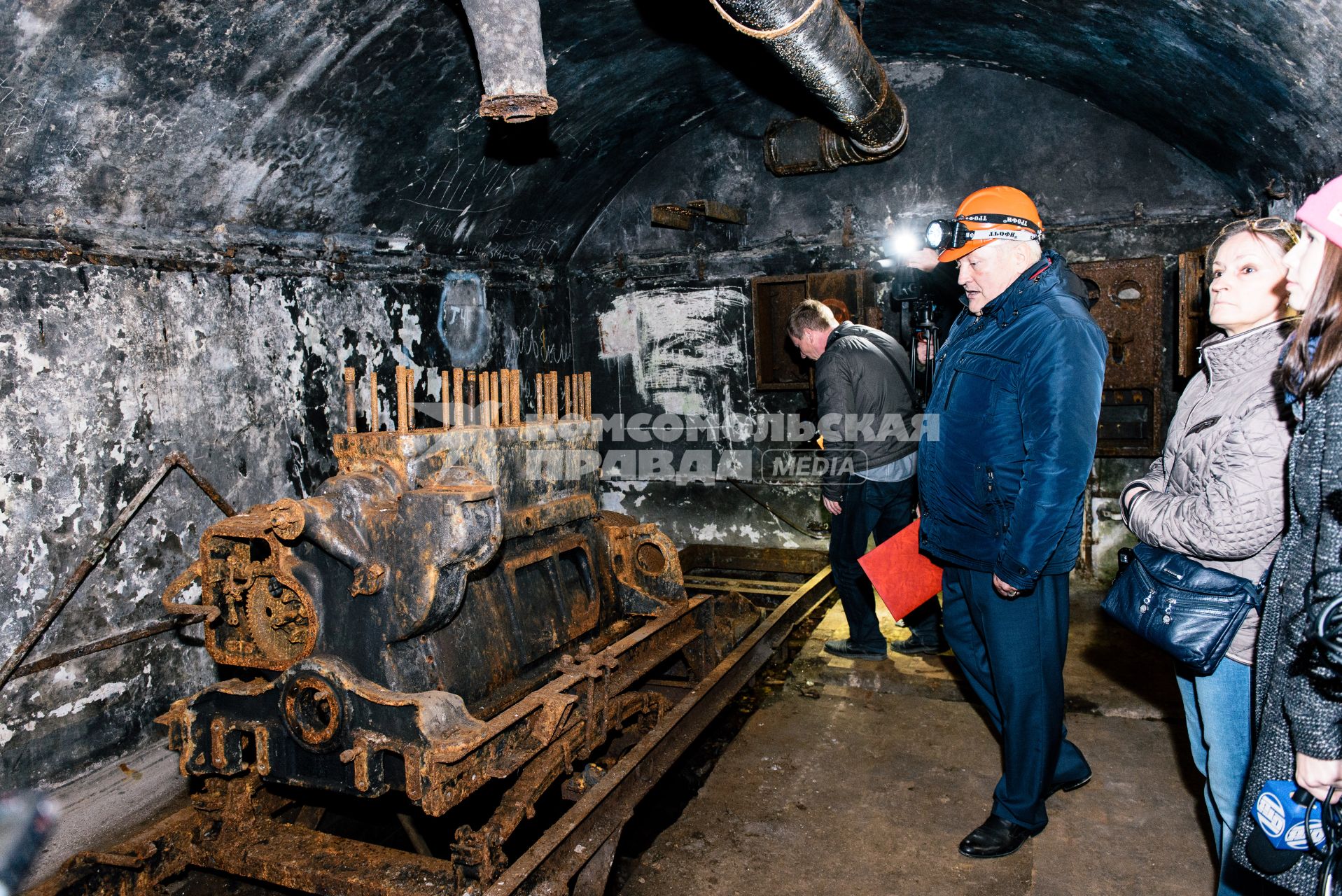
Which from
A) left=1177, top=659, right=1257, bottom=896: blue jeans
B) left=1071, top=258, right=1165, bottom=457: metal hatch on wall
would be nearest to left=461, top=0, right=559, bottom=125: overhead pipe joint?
left=1177, top=659, right=1257, bottom=896: blue jeans

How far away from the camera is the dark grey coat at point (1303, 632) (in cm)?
155

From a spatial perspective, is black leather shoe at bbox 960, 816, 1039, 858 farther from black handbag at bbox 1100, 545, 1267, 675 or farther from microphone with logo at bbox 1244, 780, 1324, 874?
microphone with logo at bbox 1244, 780, 1324, 874

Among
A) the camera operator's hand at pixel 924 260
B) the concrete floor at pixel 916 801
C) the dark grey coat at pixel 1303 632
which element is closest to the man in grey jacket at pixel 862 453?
the concrete floor at pixel 916 801

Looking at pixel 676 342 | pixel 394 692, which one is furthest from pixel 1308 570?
pixel 676 342

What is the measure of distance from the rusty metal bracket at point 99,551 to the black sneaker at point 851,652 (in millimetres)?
3384

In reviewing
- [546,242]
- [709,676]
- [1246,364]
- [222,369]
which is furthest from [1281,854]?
[546,242]

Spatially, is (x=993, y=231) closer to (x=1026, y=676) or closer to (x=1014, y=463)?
(x=1014, y=463)

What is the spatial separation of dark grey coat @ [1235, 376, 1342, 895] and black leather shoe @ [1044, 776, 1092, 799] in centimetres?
147

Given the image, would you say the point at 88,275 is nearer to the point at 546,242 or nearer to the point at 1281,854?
the point at 546,242

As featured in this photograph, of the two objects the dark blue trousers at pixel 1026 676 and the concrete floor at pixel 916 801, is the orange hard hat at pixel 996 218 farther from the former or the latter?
the concrete floor at pixel 916 801

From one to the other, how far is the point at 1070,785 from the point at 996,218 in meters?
2.25

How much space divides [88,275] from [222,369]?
29.6 inches

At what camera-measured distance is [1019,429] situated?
8.83 ft

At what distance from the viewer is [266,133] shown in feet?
12.7
